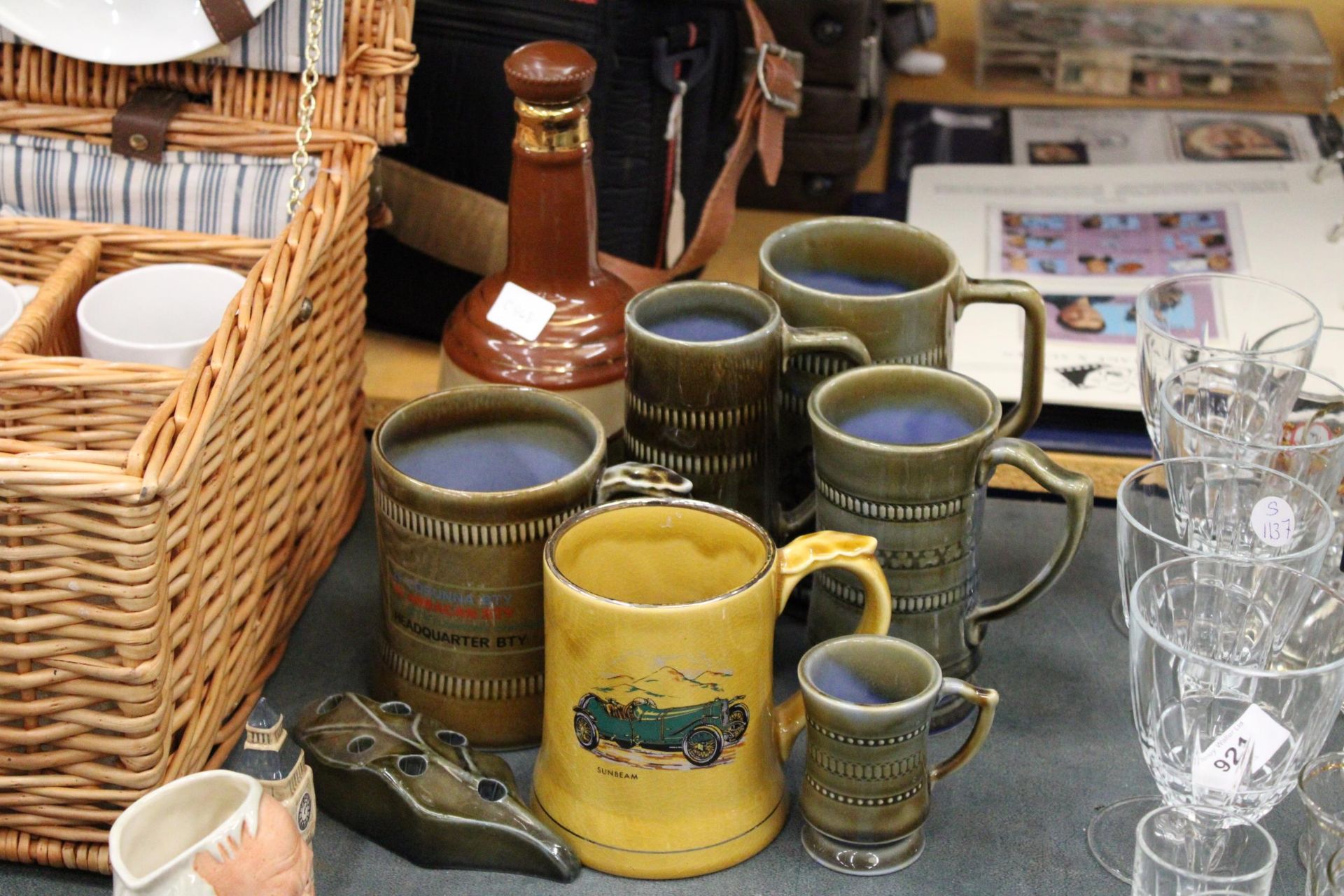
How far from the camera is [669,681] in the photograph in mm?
603

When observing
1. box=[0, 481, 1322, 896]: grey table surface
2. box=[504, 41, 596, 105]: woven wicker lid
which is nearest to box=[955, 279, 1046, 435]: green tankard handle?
box=[0, 481, 1322, 896]: grey table surface

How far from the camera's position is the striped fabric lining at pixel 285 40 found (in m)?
0.82

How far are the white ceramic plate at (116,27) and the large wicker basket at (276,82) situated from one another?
2cm

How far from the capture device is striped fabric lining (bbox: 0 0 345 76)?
823mm

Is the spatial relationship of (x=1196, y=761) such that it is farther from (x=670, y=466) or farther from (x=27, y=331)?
(x=27, y=331)

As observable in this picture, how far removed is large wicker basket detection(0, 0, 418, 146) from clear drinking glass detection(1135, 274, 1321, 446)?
41 centimetres

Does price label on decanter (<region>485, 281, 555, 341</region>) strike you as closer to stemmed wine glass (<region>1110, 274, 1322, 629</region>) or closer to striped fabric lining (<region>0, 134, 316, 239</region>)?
striped fabric lining (<region>0, 134, 316, 239</region>)

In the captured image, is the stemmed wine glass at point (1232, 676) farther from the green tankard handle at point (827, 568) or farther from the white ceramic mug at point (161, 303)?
the white ceramic mug at point (161, 303)

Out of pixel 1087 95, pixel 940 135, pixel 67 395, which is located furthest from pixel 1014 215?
pixel 67 395

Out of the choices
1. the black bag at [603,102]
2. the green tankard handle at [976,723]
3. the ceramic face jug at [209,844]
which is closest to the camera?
the ceramic face jug at [209,844]

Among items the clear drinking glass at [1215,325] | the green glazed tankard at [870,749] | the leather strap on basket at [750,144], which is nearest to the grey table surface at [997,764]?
the green glazed tankard at [870,749]

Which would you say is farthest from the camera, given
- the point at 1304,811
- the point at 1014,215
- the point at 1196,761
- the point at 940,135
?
the point at 940,135

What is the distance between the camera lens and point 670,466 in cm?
73

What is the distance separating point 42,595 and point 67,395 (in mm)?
105
